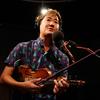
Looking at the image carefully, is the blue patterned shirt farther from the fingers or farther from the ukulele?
the fingers

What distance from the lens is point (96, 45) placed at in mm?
6203

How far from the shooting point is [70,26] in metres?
6.18

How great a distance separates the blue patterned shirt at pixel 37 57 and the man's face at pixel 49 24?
13 cm

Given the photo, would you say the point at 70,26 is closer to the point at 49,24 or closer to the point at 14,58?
the point at 49,24

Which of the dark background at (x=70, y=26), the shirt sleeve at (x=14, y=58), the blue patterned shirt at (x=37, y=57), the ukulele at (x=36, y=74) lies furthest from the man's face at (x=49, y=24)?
the dark background at (x=70, y=26)

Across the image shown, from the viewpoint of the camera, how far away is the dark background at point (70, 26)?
531 centimetres

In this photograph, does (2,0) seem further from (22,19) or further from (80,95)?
(80,95)

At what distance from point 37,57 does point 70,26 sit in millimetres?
3446

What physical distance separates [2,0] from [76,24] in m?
1.59

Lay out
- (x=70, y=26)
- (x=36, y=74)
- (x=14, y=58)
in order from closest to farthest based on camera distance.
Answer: (x=36, y=74) → (x=14, y=58) → (x=70, y=26)

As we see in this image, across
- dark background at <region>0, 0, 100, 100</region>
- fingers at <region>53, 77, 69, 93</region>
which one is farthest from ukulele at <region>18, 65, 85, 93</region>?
dark background at <region>0, 0, 100, 100</region>

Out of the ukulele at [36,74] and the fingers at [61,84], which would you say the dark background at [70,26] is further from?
the fingers at [61,84]

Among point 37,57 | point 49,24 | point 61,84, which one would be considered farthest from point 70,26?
point 61,84

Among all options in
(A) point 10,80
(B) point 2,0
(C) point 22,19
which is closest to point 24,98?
(A) point 10,80
